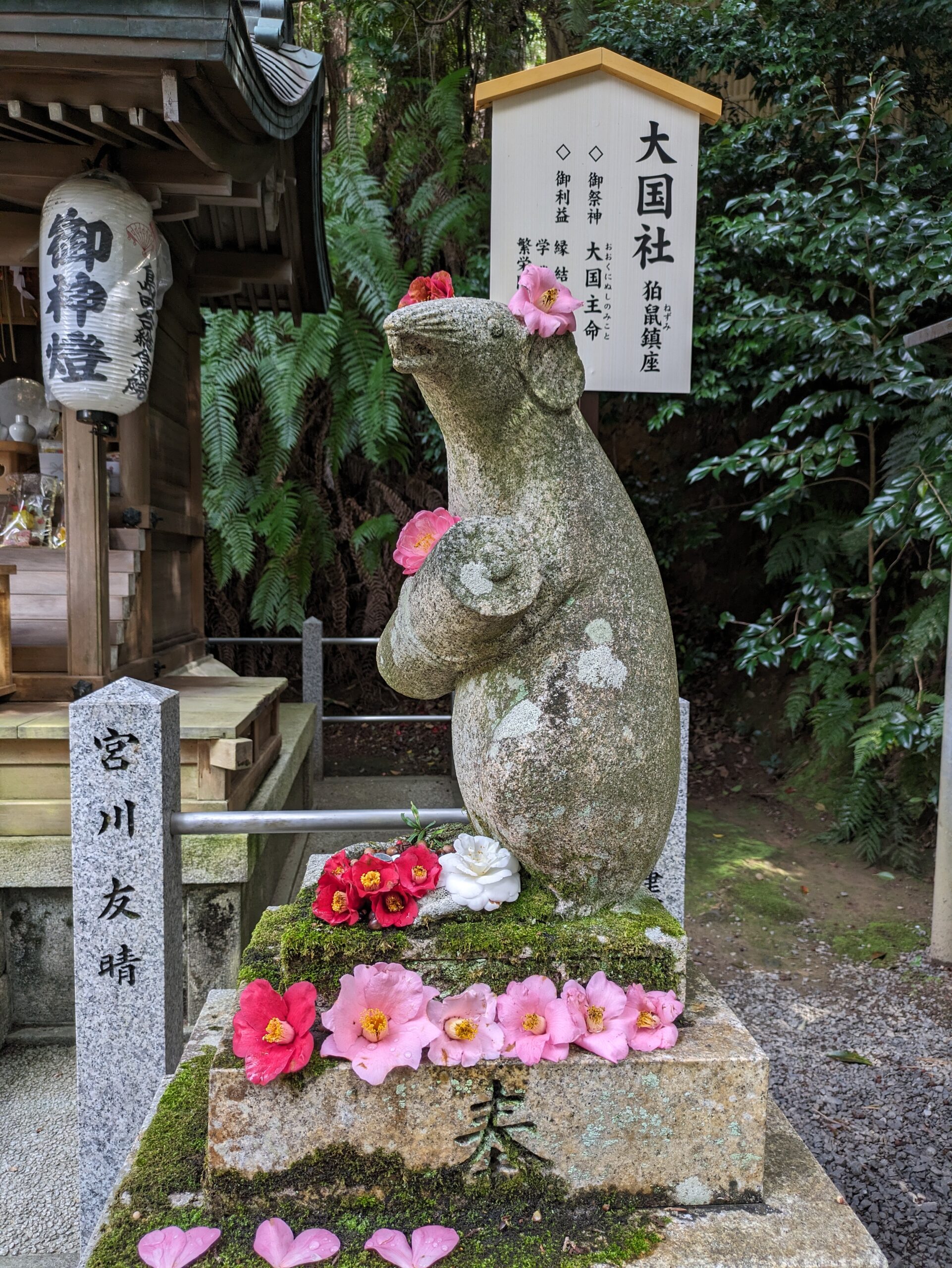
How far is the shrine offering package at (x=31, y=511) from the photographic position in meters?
4.12

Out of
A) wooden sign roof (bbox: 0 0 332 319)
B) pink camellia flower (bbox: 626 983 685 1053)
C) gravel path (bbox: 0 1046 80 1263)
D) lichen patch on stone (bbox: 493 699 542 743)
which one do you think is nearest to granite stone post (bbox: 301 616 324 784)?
wooden sign roof (bbox: 0 0 332 319)

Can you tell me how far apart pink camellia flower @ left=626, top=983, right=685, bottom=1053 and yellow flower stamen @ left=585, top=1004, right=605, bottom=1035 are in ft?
0.15

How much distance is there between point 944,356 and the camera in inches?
189

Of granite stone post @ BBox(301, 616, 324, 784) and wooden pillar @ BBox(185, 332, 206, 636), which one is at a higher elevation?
wooden pillar @ BBox(185, 332, 206, 636)

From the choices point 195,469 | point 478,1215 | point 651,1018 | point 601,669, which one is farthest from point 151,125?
point 478,1215

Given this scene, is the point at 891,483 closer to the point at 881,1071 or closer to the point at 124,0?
the point at 881,1071

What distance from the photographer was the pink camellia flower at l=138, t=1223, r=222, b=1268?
49.5 inches

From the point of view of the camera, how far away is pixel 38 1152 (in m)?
2.65

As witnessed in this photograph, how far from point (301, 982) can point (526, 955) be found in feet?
1.20

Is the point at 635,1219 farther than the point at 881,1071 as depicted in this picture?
No

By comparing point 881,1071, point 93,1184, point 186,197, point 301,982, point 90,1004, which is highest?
point 186,197

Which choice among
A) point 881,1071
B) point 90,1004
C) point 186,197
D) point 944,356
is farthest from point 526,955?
point 944,356

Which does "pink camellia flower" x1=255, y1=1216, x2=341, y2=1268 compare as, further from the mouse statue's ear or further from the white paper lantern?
the white paper lantern

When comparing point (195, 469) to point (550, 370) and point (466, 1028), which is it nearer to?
point (550, 370)
